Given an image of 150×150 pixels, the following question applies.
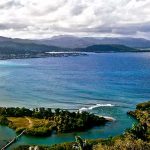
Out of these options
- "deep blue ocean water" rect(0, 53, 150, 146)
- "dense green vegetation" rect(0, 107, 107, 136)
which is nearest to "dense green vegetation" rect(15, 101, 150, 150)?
"deep blue ocean water" rect(0, 53, 150, 146)

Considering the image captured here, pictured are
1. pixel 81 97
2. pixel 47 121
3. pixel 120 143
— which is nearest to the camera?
pixel 120 143

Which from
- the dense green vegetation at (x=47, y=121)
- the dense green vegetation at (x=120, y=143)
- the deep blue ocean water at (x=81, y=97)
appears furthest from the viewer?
the deep blue ocean water at (x=81, y=97)

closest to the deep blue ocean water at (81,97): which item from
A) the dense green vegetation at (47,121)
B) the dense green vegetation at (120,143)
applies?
the dense green vegetation at (47,121)

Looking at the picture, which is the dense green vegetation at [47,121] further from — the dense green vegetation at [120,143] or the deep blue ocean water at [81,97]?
the dense green vegetation at [120,143]

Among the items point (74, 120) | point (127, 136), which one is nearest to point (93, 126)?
point (74, 120)

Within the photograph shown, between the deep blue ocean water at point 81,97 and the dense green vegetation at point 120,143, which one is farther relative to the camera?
the deep blue ocean water at point 81,97

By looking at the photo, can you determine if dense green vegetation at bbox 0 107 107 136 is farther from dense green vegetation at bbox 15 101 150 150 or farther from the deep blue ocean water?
dense green vegetation at bbox 15 101 150 150

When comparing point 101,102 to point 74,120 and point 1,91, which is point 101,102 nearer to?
point 74,120

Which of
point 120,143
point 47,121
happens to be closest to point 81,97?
point 47,121

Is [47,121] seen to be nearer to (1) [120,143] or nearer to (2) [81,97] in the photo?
(1) [120,143]
